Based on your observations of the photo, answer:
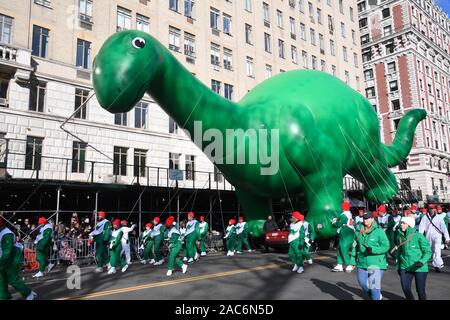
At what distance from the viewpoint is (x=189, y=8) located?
27453mm

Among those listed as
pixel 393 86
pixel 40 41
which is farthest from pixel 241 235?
pixel 393 86

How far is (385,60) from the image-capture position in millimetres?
52656

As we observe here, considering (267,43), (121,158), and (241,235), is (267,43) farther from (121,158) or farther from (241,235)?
(241,235)

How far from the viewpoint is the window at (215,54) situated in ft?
92.8

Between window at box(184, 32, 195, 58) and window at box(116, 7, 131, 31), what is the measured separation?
4.31m

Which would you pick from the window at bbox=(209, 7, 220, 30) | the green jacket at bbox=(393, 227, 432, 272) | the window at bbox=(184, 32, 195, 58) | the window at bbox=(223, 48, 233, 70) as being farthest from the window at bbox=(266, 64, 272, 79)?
the green jacket at bbox=(393, 227, 432, 272)

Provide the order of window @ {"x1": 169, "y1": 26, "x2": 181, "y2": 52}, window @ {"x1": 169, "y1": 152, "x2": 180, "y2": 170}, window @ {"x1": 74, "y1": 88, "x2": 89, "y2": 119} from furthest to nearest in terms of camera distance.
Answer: window @ {"x1": 169, "y1": 26, "x2": 181, "y2": 52}
window @ {"x1": 169, "y1": 152, "x2": 180, "y2": 170}
window @ {"x1": 74, "y1": 88, "x2": 89, "y2": 119}

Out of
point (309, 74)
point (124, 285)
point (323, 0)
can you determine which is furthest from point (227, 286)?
point (323, 0)

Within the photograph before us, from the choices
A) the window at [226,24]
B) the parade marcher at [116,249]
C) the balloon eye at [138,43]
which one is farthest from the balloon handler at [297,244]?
the window at [226,24]

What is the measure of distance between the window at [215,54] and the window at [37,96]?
1238 centimetres

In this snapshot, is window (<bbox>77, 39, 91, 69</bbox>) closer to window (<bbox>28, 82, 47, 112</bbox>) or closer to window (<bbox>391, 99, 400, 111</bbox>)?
window (<bbox>28, 82, 47, 112</bbox>)

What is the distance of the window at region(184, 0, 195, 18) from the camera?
89.0 ft

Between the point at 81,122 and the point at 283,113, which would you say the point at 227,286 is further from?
the point at 81,122

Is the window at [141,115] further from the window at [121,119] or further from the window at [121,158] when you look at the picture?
the window at [121,158]
